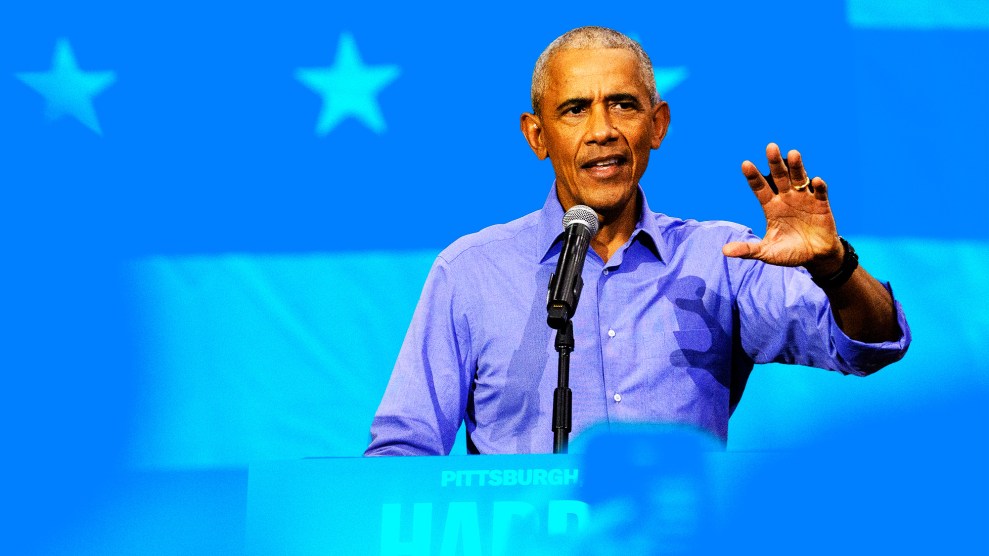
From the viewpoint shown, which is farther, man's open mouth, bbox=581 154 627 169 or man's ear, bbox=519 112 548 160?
man's ear, bbox=519 112 548 160

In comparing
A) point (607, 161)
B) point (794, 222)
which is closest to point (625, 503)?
point (794, 222)

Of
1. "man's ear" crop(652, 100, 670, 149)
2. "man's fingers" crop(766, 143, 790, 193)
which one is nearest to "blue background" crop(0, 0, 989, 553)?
"man's ear" crop(652, 100, 670, 149)

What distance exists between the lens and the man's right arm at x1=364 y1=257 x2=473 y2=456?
2.43 m

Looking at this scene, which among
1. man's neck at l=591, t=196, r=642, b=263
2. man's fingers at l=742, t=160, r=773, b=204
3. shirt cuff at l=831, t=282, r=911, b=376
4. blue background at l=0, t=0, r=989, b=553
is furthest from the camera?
blue background at l=0, t=0, r=989, b=553

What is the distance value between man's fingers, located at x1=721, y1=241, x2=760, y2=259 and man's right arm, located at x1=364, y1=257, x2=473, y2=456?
0.69 metres

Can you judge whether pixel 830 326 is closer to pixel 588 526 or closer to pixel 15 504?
pixel 588 526

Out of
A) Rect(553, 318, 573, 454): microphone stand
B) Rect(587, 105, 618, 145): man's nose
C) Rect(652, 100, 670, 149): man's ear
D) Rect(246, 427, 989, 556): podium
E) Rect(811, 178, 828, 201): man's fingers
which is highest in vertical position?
Rect(652, 100, 670, 149): man's ear

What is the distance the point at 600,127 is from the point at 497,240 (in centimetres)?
36

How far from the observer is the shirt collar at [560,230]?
8.61 ft

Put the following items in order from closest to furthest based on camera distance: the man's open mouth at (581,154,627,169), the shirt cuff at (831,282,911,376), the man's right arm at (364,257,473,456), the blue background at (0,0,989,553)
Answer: the shirt cuff at (831,282,911,376) → the man's right arm at (364,257,473,456) → the man's open mouth at (581,154,627,169) → the blue background at (0,0,989,553)

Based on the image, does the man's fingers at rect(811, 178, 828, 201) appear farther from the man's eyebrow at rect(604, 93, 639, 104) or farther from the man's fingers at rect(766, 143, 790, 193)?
the man's eyebrow at rect(604, 93, 639, 104)

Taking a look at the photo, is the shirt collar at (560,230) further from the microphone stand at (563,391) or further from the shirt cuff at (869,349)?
the microphone stand at (563,391)

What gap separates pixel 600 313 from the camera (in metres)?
2.54

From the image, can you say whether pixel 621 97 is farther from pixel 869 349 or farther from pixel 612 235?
pixel 869 349
